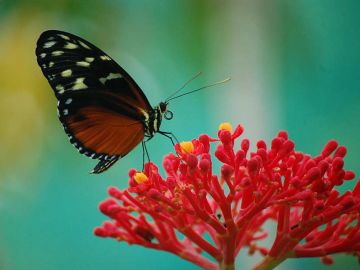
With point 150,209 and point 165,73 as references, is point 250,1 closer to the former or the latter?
point 165,73

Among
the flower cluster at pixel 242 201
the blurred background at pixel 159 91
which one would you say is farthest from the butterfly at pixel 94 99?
the blurred background at pixel 159 91

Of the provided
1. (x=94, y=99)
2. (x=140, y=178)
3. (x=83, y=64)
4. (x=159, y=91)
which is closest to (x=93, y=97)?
(x=94, y=99)

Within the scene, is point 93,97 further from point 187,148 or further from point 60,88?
point 187,148

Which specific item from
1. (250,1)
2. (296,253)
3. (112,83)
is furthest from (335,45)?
(296,253)

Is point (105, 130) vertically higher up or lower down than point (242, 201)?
higher up

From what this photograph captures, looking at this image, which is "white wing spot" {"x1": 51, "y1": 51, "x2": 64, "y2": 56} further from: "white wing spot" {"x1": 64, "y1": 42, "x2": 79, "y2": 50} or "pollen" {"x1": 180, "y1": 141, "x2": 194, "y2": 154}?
"pollen" {"x1": 180, "y1": 141, "x2": 194, "y2": 154}

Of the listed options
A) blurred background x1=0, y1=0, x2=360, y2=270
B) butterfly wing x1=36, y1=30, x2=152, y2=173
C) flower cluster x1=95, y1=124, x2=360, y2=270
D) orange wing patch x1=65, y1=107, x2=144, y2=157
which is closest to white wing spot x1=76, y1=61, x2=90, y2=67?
butterfly wing x1=36, y1=30, x2=152, y2=173

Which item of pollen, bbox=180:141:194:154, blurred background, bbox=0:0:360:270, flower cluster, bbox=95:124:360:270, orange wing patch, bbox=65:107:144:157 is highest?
blurred background, bbox=0:0:360:270
